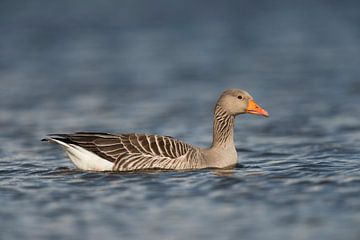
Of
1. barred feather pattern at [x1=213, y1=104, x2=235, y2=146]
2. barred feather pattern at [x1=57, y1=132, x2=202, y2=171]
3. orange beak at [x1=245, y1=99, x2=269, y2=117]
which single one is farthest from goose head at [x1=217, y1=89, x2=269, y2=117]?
barred feather pattern at [x1=57, y1=132, x2=202, y2=171]

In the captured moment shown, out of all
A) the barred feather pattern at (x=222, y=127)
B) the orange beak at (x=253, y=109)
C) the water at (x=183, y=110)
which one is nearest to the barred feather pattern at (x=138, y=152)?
the water at (x=183, y=110)

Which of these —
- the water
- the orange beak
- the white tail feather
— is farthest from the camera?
the orange beak

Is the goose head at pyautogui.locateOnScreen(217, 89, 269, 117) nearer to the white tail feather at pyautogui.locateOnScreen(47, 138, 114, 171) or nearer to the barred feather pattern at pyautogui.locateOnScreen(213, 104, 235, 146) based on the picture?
the barred feather pattern at pyautogui.locateOnScreen(213, 104, 235, 146)

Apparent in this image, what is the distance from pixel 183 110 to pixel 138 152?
734cm

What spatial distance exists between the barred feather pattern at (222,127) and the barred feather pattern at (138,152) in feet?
2.50

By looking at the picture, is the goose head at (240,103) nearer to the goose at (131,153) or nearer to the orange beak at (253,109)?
the orange beak at (253,109)

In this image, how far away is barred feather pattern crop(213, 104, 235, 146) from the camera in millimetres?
16203

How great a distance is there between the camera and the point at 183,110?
22750mm

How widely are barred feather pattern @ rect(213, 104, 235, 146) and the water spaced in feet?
2.07

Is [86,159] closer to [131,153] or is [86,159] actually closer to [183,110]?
[131,153]

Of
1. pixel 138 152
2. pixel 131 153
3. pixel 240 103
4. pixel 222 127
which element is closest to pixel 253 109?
pixel 240 103

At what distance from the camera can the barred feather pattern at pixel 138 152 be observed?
15414mm

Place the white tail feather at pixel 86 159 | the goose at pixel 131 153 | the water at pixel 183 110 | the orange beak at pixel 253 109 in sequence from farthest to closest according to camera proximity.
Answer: the orange beak at pixel 253 109, the goose at pixel 131 153, the white tail feather at pixel 86 159, the water at pixel 183 110

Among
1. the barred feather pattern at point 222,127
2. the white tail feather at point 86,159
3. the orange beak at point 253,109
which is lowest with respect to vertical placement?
the white tail feather at point 86,159
